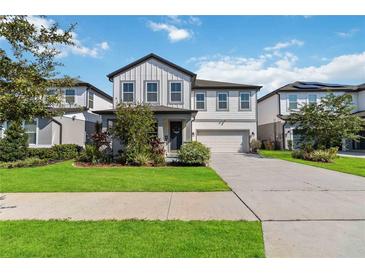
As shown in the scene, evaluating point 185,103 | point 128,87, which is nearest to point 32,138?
point 128,87

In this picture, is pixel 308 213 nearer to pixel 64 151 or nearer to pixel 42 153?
pixel 64 151

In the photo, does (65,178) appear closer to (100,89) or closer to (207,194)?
(207,194)

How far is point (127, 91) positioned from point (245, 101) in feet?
34.1

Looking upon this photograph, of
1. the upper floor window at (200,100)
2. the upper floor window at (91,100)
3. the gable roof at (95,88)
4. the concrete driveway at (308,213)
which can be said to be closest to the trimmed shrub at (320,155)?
the concrete driveway at (308,213)

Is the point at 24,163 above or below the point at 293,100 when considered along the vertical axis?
below

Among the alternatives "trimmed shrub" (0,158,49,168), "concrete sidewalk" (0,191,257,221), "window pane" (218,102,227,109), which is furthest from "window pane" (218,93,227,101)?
"concrete sidewalk" (0,191,257,221)

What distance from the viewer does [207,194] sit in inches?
279

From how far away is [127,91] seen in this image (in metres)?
19.6

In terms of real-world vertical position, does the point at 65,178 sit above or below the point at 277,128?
below

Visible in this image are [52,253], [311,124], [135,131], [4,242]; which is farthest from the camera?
[311,124]

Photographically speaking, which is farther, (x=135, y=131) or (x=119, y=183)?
(x=135, y=131)

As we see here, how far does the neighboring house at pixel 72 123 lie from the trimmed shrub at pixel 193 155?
7.29 metres

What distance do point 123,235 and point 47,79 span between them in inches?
133

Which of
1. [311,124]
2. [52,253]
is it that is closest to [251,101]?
[311,124]
